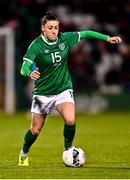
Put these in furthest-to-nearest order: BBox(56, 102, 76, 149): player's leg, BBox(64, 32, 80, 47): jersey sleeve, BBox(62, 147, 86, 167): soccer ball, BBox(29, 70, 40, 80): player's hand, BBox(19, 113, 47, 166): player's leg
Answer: BBox(64, 32, 80, 47): jersey sleeve
BBox(19, 113, 47, 166): player's leg
BBox(56, 102, 76, 149): player's leg
BBox(62, 147, 86, 167): soccer ball
BBox(29, 70, 40, 80): player's hand

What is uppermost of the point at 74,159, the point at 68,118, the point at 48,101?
the point at 48,101

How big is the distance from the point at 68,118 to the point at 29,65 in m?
0.96

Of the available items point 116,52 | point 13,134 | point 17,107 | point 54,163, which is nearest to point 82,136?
point 13,134

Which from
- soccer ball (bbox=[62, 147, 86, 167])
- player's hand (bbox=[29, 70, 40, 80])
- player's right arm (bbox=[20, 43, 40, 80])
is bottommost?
soccer ball (bbox=[62, 147, 86, 167])

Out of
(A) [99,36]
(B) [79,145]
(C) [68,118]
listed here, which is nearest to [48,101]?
(C) [68,118]

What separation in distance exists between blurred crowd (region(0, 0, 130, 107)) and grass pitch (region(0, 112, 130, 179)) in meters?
2.49

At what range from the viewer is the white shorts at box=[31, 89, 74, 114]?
36.6 ft

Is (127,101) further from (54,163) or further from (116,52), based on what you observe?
(54,163)

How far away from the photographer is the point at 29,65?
1078cm

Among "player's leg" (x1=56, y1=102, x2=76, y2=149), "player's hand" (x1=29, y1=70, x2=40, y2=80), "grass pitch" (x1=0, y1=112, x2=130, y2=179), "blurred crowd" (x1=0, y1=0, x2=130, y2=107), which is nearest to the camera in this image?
"grass pitch" (x1=0, y1=112, x2=130, y2=179)

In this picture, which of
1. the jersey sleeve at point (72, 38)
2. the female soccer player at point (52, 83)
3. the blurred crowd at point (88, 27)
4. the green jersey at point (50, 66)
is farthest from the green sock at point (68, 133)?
the blurred crowd at point (88, 27)

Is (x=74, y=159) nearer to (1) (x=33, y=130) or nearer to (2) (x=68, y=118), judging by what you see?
(2) (x=68, y=118)

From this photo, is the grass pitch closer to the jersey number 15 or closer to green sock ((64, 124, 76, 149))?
green sock ((64, 124, 76, 149))

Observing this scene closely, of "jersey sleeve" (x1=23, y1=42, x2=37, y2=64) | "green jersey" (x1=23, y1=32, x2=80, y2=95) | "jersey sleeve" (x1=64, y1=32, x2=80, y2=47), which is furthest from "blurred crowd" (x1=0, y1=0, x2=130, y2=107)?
"jersey sleeve" (x1=23, y1=42, x2=37, y2=64)
